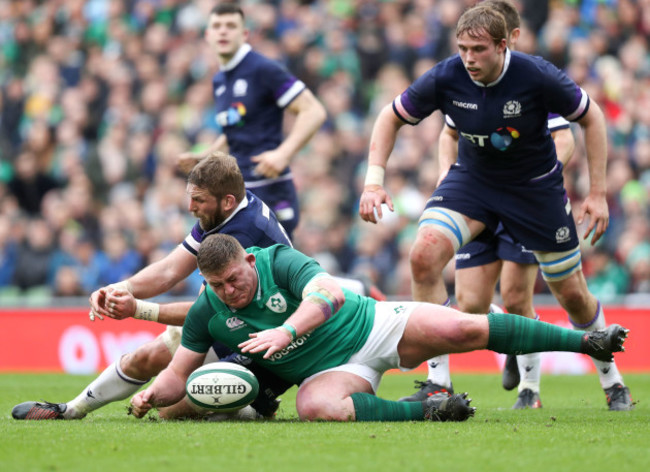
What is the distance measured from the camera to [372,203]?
6.56m

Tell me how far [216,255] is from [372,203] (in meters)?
1.26

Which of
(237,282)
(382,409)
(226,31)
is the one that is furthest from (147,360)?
(226,31)

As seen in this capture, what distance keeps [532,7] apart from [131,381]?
10614mm

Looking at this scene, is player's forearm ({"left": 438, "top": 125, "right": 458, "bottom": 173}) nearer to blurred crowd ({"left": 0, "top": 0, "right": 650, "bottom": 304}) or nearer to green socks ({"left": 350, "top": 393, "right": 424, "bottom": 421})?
green socks ({"left": 350, "top": 393, "right": 424, "bottom": 421})

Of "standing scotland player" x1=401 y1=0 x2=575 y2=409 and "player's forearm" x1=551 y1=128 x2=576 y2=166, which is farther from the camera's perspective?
"standing scotland player" x1=401 y1=0 x2=575 y2=409

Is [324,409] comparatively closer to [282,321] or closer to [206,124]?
[282,321]

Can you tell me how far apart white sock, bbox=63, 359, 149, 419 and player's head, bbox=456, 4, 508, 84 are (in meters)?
2.81

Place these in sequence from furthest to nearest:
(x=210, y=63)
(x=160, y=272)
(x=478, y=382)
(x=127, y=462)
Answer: (x=210, y=63) < (x=478, y=382) < (x=160, y=272) < (x=127, y=462)

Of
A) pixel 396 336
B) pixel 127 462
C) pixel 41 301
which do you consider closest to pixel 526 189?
pixel 396 336

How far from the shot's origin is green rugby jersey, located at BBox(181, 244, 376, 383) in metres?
6.02

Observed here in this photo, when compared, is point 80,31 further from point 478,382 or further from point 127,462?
point 127,462

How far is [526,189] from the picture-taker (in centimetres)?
697

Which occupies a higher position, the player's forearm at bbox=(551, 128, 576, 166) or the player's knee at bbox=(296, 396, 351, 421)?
the player's forearm at bbox=(551, 128, 576, 166)

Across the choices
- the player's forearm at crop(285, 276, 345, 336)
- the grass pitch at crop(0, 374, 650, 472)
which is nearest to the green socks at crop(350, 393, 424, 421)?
the grass pitch at crop(0, 374, 650, 472)
